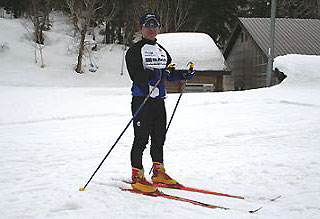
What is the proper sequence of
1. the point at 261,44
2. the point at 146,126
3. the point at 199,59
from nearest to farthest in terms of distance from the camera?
1. the point at 146,126
2. the point at 199,59
3. the point at 261,44

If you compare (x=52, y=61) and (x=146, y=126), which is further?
(x=52, y=61)

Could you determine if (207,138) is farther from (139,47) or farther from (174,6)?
(174,6)

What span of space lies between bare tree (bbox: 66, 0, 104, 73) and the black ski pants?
901 inches

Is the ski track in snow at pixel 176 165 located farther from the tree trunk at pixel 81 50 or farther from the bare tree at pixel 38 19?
the bare tree at pixel 38 19

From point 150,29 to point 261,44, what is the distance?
16.7 metres

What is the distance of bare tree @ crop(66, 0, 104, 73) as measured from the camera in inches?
1017

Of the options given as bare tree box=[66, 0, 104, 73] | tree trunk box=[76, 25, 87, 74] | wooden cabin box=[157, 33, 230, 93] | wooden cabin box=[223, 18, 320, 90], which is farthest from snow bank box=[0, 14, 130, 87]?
wooden cabin box=[157, 33, 230, 93]

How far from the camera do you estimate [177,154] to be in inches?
214

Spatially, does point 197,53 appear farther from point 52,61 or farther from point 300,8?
point 300,8

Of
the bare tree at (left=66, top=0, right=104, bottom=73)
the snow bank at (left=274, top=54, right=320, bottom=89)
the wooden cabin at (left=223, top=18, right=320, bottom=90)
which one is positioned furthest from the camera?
the bare tree at (left=66, top=0, right=104, bottom=73)

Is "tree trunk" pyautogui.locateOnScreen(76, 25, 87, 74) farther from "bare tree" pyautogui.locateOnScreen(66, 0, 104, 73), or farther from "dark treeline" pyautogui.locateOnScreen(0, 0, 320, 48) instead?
"dark treeline" pyautogui.locateOnScreen(0, 0, 320, 48)

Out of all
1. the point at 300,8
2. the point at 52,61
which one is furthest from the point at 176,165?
the point at 300,8

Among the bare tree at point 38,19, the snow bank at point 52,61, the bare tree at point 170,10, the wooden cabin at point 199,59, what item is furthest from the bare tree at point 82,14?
the wooden cabin at point 199,59

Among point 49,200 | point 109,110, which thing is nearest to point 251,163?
point 49,200
